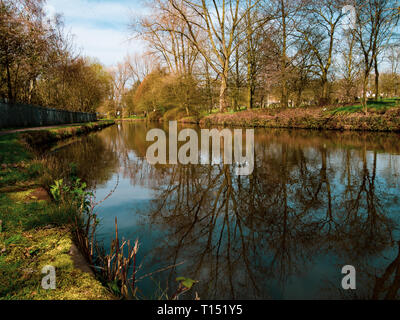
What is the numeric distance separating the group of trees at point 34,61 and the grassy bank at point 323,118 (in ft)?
49.2

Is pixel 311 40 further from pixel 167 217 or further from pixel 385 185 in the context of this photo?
pixel 167 217

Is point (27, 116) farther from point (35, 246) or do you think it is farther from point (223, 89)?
point (35, 246)

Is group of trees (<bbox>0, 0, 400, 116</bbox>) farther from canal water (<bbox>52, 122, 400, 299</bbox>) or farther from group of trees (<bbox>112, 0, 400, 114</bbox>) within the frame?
canal water (<bbox>52, 122, 400, 299</bbox>)

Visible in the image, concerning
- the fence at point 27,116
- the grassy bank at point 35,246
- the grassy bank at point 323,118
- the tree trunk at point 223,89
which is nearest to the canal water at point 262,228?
the grassy bank at point 35,246

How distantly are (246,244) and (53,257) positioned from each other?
177 cm

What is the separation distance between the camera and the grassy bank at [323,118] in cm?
1274

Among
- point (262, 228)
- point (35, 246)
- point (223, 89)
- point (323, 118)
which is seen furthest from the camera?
point (223, 89)

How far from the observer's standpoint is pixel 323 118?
1579 cm

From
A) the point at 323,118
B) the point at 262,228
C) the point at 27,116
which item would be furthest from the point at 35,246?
the point at 27,116

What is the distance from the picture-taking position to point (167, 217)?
3.32 m

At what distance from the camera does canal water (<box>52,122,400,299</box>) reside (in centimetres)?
197

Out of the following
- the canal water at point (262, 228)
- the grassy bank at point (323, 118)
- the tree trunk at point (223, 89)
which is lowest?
the canal water at point (262, 228)

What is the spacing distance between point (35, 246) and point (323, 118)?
16846 millimetres

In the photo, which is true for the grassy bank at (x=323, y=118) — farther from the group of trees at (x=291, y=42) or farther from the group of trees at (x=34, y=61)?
the group of trees at (x=34, y=61)
